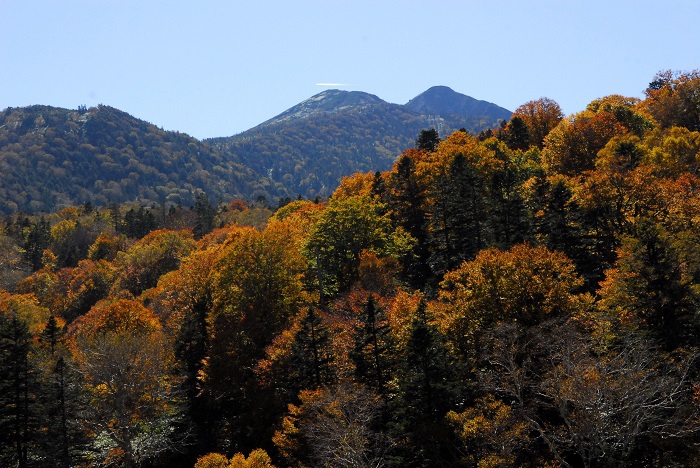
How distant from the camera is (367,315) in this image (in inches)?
1326

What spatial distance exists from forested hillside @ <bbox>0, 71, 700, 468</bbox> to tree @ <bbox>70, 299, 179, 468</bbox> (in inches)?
9.3

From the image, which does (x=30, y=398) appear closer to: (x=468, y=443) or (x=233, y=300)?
(x=233, y=300)

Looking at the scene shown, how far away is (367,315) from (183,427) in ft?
67.6

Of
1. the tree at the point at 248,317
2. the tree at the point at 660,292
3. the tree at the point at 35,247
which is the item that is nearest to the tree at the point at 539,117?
the tree at the point at 248,317

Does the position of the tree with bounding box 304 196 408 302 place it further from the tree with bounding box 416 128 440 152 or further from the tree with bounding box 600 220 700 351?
the tree with bounding box 416 128 440 152

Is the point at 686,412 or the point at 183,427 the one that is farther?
the point at 183,427

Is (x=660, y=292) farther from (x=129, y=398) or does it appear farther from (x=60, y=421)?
(x=60, y=421)

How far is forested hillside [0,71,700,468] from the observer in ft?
86.0

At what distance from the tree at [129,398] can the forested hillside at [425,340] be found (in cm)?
24

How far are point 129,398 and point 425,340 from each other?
82.1 feet

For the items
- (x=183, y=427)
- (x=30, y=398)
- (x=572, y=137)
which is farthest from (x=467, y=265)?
(x=572, y=137)

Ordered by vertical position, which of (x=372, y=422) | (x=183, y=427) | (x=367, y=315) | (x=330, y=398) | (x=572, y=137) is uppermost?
(x=572, y=137)

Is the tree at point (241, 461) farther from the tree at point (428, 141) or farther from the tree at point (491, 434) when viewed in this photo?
the tree at point (428, 141)

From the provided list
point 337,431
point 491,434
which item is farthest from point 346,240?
point 491,434
